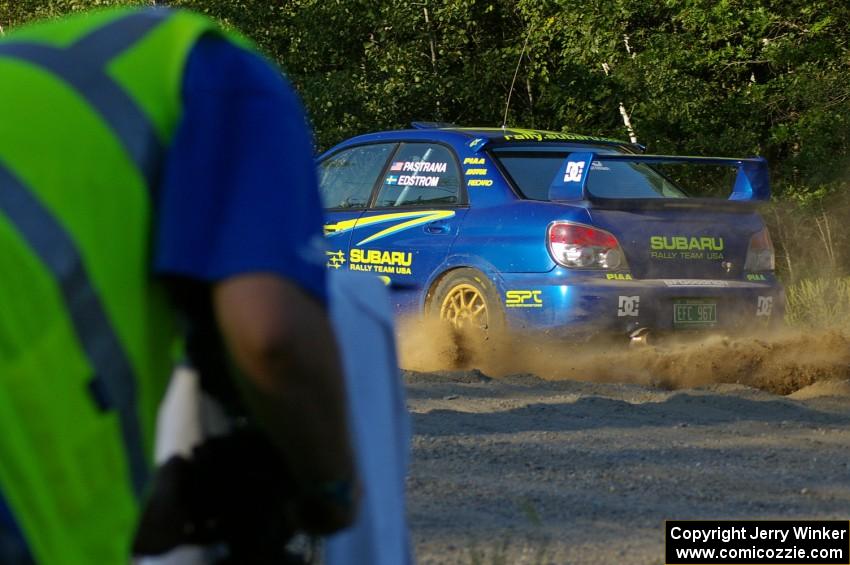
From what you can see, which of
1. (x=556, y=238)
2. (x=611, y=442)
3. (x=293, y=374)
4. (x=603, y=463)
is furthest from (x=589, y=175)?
(x=293, y=374)

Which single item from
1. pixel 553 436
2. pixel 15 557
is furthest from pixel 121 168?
pixel 553 436

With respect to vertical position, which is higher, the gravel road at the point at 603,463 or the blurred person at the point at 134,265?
the blurred person at the point at 134,265

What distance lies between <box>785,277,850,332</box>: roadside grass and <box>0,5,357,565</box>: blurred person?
9.43 m

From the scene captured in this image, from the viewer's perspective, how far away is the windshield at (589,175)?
813 centimetres

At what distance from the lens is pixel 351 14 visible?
1777 cm

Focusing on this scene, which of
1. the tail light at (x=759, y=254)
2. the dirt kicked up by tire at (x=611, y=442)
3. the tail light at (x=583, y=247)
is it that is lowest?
the dirt kicked up by tire at (x=611, y=442)

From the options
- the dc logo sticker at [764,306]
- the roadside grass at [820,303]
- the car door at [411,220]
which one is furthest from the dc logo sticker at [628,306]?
the roadside grass at [820,303]

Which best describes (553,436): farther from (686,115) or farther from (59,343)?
(686,115)

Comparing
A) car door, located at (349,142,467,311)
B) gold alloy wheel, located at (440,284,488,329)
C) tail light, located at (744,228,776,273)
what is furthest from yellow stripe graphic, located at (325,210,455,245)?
tail light, located at (744,228,776,273)

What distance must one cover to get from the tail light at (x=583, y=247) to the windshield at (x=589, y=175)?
0.31 m

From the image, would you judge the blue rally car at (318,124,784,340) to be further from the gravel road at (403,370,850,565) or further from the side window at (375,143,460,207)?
the gravel road at (403,370,850,565)

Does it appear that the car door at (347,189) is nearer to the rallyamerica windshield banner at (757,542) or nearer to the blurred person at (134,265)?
the rallyamerica windshield banner at (757,542)

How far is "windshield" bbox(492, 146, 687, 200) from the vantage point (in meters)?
8.13

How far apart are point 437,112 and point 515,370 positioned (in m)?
10.3
